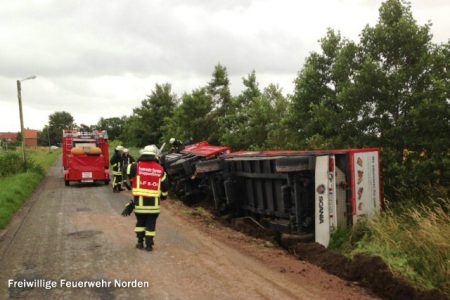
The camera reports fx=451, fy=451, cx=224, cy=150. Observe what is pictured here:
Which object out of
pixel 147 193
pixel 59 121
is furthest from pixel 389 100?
pixel 59 121

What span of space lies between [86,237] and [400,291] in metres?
5.80

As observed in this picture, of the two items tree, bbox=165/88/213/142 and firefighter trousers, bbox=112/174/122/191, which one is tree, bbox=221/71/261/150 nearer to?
tree, bbox=165/88/213/142

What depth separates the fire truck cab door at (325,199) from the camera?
7.44 meters

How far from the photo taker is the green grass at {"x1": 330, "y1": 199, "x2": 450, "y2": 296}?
5.62m

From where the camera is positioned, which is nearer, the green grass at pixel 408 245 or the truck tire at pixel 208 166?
the green grass at pixel 408 245

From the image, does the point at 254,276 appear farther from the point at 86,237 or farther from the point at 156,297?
the point at 86,237

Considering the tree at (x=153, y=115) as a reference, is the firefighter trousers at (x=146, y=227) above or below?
below

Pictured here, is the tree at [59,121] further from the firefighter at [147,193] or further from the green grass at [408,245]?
the green grass at [408,245]

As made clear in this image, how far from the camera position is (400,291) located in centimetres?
539

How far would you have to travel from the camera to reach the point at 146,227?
767 centimetres

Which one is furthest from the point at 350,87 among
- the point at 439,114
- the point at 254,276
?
the point at 254,276

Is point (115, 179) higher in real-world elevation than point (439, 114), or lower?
lower

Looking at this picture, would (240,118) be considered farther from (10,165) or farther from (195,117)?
(10,165)

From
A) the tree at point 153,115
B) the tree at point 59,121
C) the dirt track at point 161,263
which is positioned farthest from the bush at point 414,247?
the tree at point 59,121
